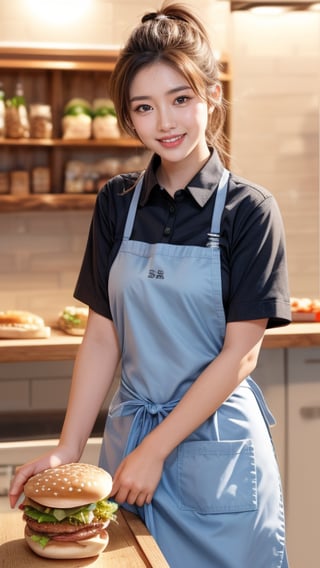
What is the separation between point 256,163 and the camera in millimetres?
4141

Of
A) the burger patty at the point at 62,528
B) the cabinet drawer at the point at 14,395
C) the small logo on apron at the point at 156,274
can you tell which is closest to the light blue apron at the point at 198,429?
the small logo on apron at the point at 156,274

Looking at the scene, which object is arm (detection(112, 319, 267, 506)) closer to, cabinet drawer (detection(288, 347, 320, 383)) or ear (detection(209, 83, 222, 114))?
ear (detection(209, 83, 222, 114))

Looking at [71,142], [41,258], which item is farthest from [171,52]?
[41,258]

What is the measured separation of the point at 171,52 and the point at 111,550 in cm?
81

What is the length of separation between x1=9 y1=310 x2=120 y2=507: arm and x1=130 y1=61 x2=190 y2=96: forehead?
443 mm

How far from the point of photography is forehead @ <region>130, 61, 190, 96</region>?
4.95 ft

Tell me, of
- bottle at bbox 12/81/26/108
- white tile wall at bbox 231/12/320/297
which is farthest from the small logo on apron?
white tile wall at bbox 231/12/320/297

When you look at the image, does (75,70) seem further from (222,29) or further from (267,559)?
(267,559)

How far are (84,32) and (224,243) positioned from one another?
2.60 meters

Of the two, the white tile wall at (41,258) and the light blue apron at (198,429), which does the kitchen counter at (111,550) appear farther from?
the white tile wall at (41,258)

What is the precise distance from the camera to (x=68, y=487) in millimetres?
1266

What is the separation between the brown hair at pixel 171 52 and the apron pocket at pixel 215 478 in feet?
1.99

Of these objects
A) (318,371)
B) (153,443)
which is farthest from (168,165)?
(318,371)

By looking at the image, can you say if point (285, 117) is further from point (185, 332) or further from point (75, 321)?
point (185, 332)
